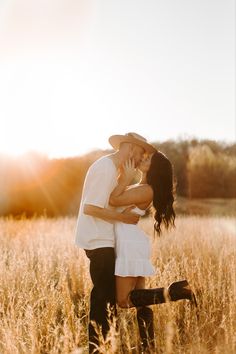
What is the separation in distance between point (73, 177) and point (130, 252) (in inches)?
748

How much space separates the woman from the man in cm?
7

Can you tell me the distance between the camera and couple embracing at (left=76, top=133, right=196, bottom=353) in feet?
12.8

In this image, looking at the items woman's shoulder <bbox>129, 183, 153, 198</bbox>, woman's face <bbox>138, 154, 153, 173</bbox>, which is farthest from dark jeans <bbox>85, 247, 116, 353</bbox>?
woman's face <bbox>138, 154, 153, 173</bbox>

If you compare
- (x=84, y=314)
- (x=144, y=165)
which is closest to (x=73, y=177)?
(x=84, y=314)

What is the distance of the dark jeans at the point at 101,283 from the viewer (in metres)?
3.97

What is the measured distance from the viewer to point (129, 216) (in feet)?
13.2

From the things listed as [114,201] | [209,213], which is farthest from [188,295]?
[209,213]

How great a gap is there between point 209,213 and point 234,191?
1731mm

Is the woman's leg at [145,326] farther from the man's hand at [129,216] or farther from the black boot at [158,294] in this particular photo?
the man's hand at [129,216]

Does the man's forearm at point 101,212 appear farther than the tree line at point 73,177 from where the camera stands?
No

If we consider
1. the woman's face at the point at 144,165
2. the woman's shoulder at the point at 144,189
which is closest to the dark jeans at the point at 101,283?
the woman's shoulder at the point at 144,189

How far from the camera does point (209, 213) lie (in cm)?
1933

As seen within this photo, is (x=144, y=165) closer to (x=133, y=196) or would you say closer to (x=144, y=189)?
(x=144, y=189)

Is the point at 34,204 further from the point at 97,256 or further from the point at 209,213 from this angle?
the point at 97,256
